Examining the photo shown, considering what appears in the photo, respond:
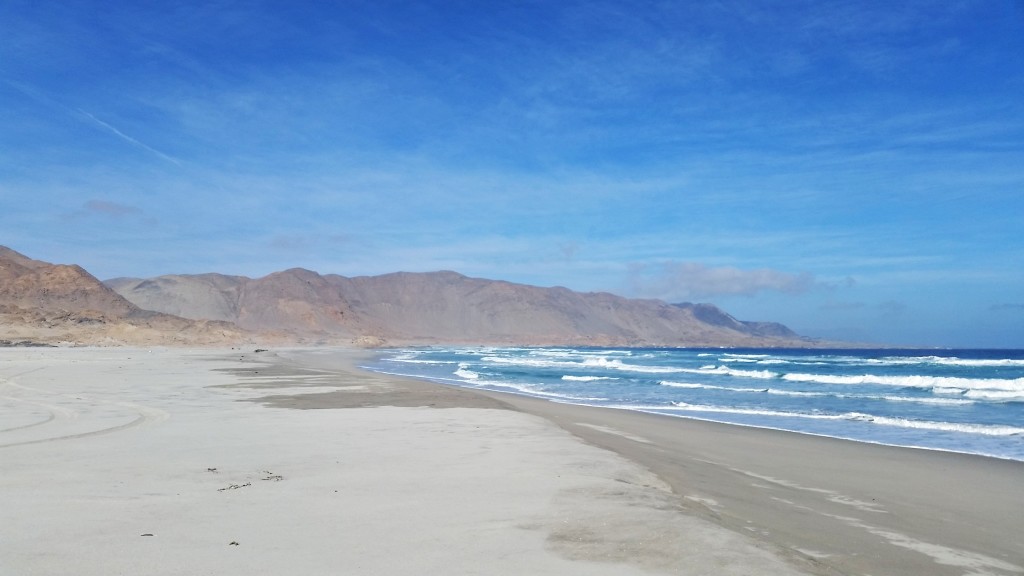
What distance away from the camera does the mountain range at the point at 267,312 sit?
63344mm

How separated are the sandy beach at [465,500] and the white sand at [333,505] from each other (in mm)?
25

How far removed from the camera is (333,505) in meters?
5.88

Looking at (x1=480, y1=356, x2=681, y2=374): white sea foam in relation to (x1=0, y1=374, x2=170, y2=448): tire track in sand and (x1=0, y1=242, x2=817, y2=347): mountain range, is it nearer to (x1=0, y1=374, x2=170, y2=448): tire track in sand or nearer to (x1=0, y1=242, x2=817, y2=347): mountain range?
(x1=0, y1=374, x2=170, y2=448): tire track in sand

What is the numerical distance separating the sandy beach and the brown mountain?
53642mm

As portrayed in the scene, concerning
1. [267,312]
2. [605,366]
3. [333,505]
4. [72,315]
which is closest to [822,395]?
[333,505]

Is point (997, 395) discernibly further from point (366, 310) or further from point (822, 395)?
point (366, 310)

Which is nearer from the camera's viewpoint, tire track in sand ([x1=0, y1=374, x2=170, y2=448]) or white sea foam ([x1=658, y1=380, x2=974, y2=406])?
tire track in sand ([x1=0, y1=374, x2=170, y2=448])

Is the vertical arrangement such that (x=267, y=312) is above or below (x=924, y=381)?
above

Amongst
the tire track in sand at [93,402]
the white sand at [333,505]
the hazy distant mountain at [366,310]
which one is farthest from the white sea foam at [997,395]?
the hazy distant mountain at [366,310]

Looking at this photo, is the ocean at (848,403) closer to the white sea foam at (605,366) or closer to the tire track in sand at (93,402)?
the white sea foam at (605,366)

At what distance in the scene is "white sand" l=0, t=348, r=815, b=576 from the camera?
441 cm

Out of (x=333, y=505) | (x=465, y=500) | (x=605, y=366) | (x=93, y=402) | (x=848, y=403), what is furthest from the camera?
(x=605, y=366)

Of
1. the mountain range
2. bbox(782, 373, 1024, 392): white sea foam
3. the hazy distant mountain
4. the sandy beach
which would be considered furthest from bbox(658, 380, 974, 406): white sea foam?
the hazy distant mountain

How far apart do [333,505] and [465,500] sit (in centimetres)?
113
